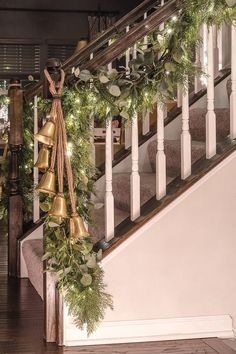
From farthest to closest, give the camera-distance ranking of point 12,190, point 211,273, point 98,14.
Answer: point 98,14, point 12,190, point 211,273

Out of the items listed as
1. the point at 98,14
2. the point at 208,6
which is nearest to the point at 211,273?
the point at 208,6

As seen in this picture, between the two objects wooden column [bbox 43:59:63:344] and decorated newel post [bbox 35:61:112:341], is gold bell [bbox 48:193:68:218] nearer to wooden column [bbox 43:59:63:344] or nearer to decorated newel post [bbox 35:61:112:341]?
decorated newel post [bbox 35:61:112:341]

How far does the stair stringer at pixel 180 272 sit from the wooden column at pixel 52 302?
0.16 ft

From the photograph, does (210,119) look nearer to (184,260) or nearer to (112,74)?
(112,74)

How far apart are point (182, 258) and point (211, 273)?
165 mm

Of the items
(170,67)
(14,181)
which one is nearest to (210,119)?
(170,67)

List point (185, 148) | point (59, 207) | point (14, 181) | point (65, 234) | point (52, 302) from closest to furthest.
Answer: point (59, 207)
point (65, 234)
point (52, 302)
point (185, 148)
point (14, 181)

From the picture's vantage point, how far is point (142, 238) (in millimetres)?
2992

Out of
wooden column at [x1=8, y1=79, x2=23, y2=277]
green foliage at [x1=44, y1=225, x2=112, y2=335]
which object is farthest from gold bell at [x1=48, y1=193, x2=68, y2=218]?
wooden column at [x1=8, y1=79, x2=23, y2=277]

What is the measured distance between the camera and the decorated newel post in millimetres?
2773

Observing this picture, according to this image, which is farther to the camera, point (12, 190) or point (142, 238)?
point (12, 190)

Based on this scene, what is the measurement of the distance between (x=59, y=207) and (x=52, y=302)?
509mm

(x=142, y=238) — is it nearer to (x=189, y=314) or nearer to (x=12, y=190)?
(x=189, y=314)

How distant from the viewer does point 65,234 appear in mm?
2865
